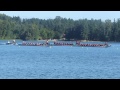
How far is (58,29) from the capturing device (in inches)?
1323

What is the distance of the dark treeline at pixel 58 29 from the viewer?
31.5 m

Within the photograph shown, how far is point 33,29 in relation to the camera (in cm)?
3344

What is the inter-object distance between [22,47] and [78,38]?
7.74m

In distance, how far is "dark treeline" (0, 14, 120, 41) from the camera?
31.5m

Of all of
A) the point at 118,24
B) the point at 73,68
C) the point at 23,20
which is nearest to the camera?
the point at 73,68

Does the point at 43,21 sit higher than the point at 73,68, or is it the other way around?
the point at 43,21
